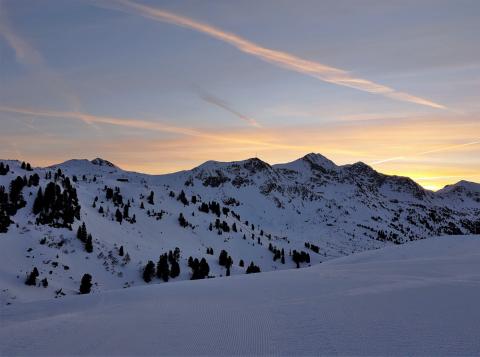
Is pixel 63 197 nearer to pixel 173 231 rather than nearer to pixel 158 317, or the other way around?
pixel 173 231

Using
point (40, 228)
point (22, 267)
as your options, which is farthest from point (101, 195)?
point (22, 267)

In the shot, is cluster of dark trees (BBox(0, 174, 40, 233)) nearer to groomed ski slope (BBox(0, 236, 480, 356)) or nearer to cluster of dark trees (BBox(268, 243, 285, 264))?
groomed ski slope (BBox(0, 236, 480, 356))

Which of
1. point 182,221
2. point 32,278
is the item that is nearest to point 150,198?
point 182,221

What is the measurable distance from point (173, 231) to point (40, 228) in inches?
2355

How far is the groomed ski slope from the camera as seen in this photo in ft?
50.2

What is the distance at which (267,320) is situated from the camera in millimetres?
19172

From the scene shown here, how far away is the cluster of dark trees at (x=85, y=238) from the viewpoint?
96875 millimetres

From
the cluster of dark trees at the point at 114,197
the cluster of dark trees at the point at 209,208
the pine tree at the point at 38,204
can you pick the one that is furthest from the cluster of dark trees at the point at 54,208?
the cluster of dark trees at the point at 209,208

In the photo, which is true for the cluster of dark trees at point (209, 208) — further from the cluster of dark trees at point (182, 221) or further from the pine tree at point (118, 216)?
the pine tree at point (118, 216)

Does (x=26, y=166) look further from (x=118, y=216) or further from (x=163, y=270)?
(x=163, y=270)

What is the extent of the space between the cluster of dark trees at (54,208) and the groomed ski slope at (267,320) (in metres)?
78.0

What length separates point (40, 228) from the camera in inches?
3711

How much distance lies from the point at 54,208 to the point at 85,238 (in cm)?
1293

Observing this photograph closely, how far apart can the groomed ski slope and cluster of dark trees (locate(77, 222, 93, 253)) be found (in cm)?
→ 7175
